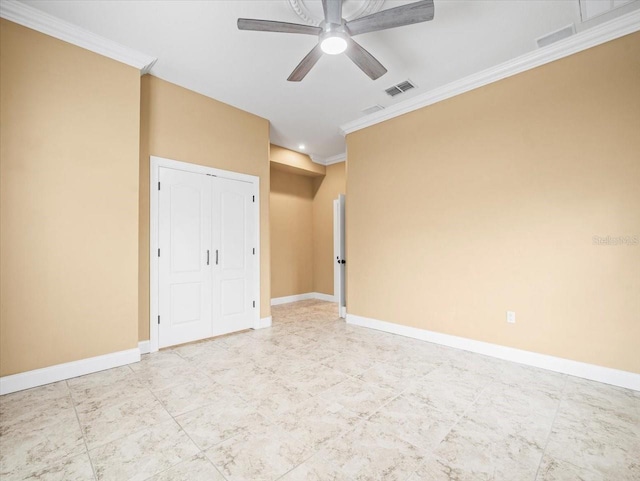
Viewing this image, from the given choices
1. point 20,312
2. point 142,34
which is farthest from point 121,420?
point 142,34

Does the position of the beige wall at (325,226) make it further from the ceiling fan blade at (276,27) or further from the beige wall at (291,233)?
the ceiling fan blade at (276,27)

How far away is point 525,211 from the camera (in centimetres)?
317

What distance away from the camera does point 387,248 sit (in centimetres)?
440

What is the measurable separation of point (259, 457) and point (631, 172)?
381 cm

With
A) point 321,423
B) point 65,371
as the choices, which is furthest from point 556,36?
point 65,371

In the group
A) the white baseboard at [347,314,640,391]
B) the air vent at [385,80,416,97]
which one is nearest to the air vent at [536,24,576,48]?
the air vent at [385,80,416,97]

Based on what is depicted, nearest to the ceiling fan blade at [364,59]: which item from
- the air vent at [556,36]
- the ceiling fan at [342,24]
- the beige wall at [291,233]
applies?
the ceiling fan at [342,24]

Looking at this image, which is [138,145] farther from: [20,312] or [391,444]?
[391,444]

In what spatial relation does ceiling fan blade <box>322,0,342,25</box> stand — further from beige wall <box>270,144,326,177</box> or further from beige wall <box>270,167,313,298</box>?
beige wall <box>270,167,313,298</box>

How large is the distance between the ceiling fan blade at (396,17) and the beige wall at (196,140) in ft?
8.11

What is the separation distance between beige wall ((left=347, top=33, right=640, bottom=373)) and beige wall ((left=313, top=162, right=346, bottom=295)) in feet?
7.73

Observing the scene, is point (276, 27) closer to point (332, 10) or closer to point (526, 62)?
point (332, 10)

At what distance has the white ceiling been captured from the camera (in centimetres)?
252

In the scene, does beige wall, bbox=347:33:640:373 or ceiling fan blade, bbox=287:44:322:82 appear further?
beige wall, bbox=347:33:640:373
